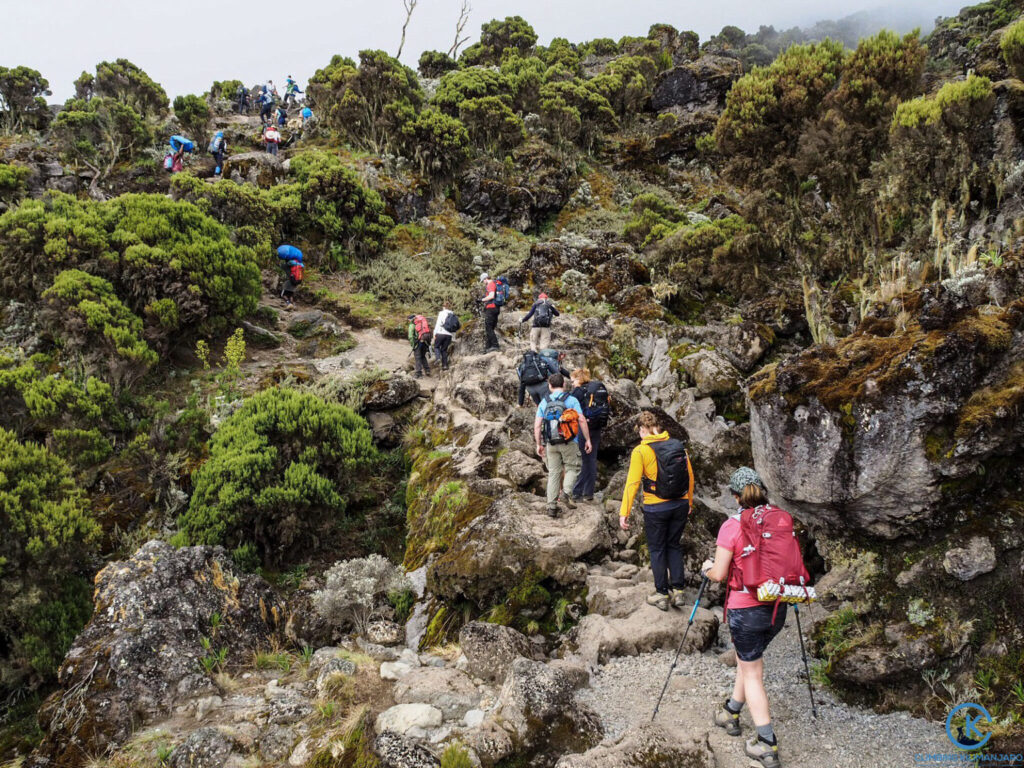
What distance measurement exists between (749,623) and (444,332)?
10652 mm

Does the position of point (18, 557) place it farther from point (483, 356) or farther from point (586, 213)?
point (586, 213)

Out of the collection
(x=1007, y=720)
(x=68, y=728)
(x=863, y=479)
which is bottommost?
(x=68, y=728)

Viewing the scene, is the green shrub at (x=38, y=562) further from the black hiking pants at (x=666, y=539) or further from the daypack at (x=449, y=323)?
the black hiking pants at (x=666, y=539)

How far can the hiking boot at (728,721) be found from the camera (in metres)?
3.77

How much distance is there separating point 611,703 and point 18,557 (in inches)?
348

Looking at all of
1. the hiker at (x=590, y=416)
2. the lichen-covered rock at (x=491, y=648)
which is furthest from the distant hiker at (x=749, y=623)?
the hiker at (x=590, y=416)

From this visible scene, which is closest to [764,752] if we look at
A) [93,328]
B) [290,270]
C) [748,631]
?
[748,631]

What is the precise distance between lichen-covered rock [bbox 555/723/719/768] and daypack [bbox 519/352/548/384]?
19.6 ft

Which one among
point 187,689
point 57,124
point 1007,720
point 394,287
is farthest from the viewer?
point 57,124

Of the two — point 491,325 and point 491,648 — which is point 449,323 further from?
point 491,648

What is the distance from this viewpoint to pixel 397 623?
6.67 meters

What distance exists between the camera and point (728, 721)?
12.6ft

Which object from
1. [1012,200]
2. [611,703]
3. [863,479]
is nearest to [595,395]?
[863,479]

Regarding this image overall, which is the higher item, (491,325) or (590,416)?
(491,325)
